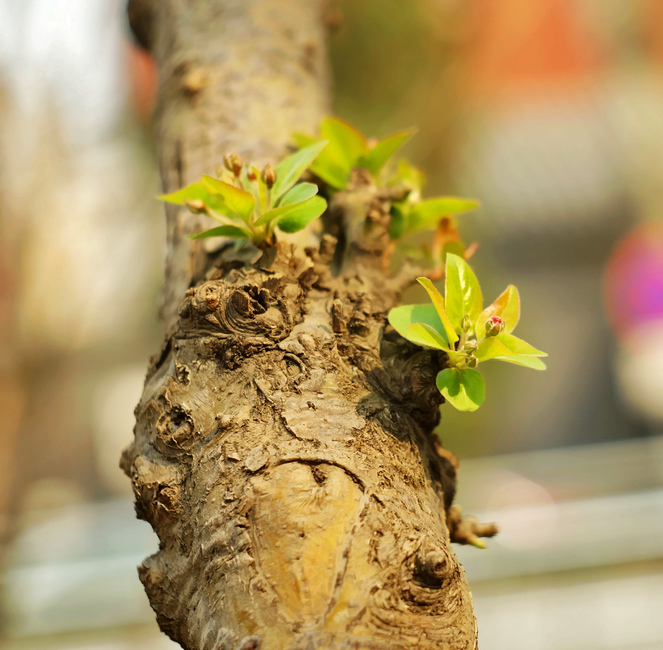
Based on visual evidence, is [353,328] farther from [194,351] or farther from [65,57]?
[65,57]

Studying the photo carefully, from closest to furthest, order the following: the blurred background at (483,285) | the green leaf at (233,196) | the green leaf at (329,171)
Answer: the green leaf at (233,196) → the green leaf at (329,171) → the blurred background at (483,285)

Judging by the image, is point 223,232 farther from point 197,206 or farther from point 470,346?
point 470,346

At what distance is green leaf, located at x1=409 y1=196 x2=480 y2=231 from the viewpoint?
0.58 m

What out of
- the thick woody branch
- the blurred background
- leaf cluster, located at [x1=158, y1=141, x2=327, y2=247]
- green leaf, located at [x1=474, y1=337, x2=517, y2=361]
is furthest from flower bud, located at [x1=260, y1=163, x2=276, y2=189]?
the blurred background

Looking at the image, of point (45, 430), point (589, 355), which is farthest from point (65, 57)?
point (589, 355)

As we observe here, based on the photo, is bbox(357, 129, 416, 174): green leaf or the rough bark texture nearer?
the rough bark texture

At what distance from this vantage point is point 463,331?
1.39 ft

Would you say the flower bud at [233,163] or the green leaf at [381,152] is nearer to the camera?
the flower bud at [233,163]

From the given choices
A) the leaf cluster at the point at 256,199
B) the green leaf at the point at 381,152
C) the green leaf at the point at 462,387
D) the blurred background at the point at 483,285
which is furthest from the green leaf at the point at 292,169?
the blurred background at the point at 483,285

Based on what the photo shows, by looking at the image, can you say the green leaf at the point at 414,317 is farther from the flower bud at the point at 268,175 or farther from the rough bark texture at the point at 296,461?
the flower bud at the point at 268,175

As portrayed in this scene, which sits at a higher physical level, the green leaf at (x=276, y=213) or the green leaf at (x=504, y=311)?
the green leaf at (x=276, y=213)

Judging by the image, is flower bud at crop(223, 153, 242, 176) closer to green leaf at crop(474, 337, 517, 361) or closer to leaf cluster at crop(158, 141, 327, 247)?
leaf cluster at crop(158, 141, 327, 247)

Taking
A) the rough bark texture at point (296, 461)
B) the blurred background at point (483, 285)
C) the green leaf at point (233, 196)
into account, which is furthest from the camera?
the blurred background at point (483, 285)

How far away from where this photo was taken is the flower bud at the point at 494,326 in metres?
0.41
